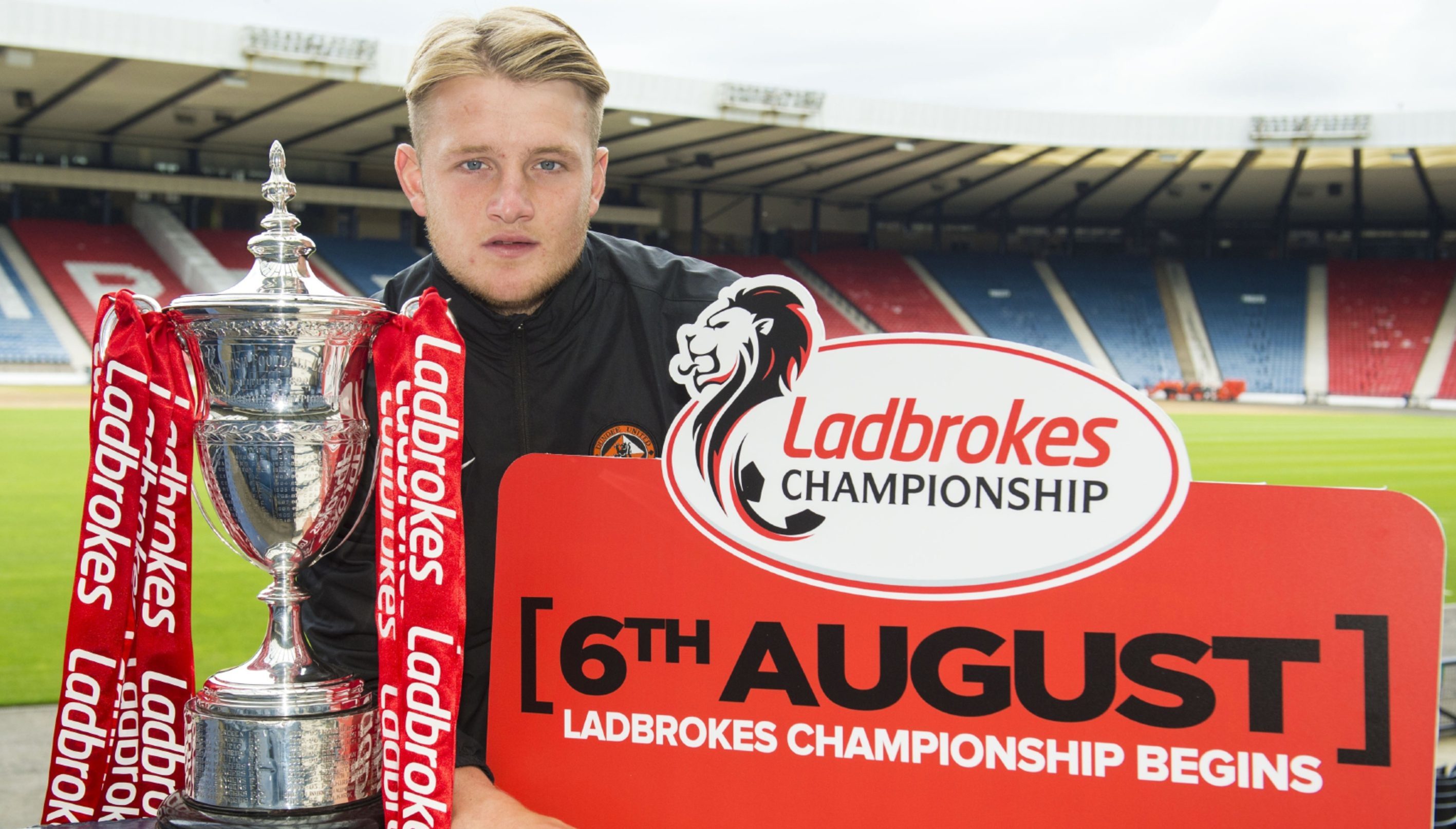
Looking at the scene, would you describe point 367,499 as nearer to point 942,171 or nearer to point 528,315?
point 528,315

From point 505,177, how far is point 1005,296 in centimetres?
3024

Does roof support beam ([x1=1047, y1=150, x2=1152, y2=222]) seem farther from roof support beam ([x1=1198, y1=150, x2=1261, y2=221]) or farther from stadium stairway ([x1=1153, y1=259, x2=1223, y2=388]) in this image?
stadium stairway ([x1=1153, y1=259, x2=1223, y2=388])

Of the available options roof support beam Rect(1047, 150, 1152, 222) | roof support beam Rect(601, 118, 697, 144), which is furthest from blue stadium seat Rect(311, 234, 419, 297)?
roof support beam Rect(1047, 150, 1152, 222)

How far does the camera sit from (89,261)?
934 inches

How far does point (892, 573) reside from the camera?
1358 millimetres

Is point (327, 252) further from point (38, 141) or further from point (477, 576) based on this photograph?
point (477, 576)

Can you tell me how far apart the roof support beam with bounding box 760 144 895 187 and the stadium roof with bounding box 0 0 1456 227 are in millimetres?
110

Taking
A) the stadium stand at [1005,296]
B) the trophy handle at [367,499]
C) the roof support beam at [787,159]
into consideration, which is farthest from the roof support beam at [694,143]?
the trophy handle at [367,499]

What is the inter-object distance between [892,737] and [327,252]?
86.1ft

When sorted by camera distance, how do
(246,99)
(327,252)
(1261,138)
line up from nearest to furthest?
(246,99), (1261,138), (327,252)

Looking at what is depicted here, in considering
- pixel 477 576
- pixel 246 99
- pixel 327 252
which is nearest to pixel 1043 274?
pixel 327 252

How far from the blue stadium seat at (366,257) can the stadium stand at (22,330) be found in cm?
564

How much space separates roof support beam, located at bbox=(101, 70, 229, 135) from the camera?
63.2 feet

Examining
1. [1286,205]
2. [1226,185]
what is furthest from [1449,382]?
[1226,185]
